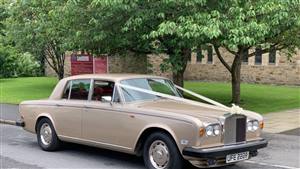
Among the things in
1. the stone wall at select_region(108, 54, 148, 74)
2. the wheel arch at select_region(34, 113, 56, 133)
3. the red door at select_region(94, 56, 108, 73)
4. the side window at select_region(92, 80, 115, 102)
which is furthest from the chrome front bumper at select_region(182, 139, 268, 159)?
the stone wall at select_region(108, 54, 148, 74)

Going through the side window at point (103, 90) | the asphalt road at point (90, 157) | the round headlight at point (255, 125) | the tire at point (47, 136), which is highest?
the side window at point (103, 90)

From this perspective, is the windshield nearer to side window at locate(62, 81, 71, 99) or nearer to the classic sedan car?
the classic sedan car

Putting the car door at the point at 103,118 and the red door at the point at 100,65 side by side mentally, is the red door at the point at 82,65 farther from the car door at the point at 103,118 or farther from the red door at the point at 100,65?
the car door at the point at 103,118

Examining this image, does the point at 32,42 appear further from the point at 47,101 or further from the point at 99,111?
the point at 99,111

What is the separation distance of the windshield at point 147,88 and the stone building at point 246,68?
Result: 54.0 ft

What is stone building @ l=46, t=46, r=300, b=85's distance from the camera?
30.0 m

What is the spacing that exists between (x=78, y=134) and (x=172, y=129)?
2.37m

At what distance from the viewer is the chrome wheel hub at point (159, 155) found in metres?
7.89

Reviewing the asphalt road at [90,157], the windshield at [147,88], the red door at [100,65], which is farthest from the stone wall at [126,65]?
the windshield at [147,88]

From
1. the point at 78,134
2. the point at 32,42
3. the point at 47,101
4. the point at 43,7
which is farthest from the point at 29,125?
the point at 32,42

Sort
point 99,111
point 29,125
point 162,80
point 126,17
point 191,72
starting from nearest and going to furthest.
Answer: point 99,111, point 162,80, point 29,125, point 126,17, point 191,72

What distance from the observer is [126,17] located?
13.2 m

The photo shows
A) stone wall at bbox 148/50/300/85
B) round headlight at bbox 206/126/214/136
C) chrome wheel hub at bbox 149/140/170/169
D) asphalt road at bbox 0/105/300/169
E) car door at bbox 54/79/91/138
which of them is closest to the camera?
round headlight at bbox 206/126/214/136

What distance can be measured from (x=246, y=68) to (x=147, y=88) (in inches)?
954
